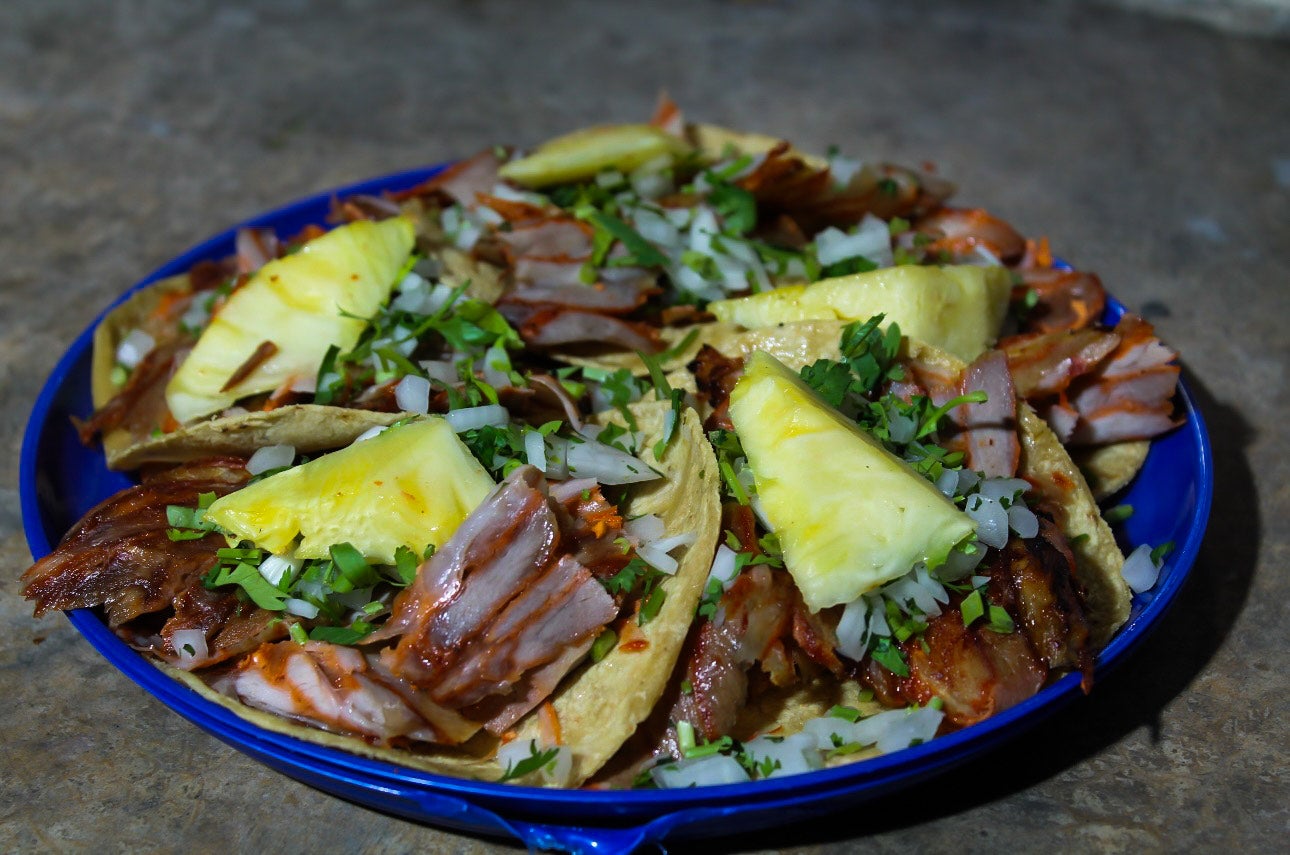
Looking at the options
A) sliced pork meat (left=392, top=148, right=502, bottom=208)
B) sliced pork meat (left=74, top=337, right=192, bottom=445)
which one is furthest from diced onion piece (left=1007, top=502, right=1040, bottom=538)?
sliced pork meat (left=74, top=337, right=192, bottom=445)

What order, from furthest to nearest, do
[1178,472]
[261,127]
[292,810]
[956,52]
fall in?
[956,52] → [261,127] → [1178,472] → [292,810]

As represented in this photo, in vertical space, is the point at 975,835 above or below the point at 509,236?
below

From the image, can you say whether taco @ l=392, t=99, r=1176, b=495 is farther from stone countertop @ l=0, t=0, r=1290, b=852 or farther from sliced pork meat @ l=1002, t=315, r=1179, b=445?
stone countertop @ l=0, t=0, r=1290, b=852

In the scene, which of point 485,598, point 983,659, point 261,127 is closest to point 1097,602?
point 983,659

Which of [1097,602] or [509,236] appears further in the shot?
[509,236]

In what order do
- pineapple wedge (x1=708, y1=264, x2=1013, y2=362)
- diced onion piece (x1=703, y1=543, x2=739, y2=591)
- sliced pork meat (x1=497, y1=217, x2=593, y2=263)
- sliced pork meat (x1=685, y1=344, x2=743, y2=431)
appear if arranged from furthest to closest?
sliced pork meat (x1=497, y1=217, x2=593, y2=263), pineapple wedge (x1=708, y1=264, x2=1013, y2=362), sliced pork meat (x1=685, y1=344, x2=743, y2=431), diced onion piece (x1=703, y1=543, x2=739, y2=591)

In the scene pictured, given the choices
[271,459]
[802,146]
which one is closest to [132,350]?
[271,459]

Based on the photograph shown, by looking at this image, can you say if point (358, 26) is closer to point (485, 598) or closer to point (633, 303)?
point (633, 303)
